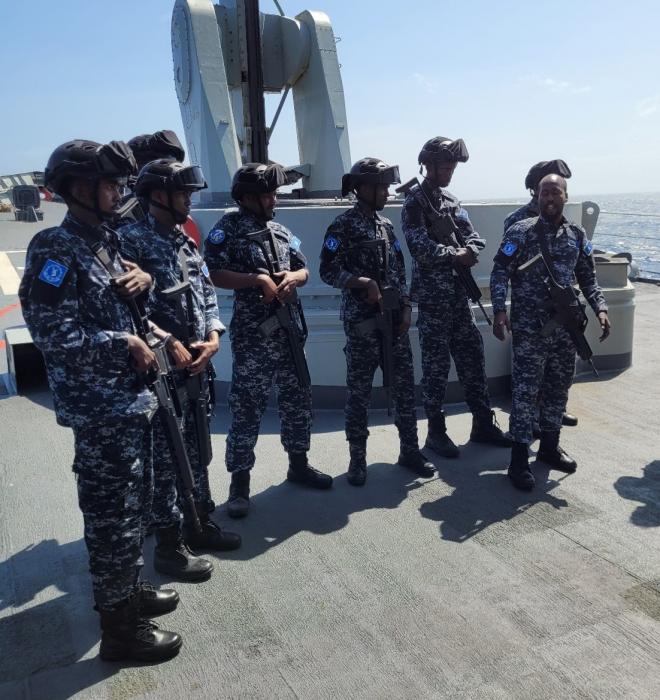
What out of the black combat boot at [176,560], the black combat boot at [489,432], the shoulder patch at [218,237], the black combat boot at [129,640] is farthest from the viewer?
the black combat boot at [489,432]

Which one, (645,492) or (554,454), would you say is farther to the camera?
(554,454)

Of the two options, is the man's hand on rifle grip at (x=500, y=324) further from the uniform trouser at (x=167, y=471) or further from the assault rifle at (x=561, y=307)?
the uniform trouser at (x=167, y=471)

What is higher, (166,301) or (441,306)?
(166,301)

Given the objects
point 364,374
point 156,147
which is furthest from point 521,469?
point 156,147

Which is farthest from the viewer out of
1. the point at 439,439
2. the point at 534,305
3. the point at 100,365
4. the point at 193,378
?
the point at 439,439

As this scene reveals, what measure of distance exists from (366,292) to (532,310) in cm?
94

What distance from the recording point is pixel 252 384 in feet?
11.3

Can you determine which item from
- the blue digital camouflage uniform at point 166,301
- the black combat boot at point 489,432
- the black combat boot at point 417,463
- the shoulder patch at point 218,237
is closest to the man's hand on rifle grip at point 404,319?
the black combat boot at point 417,463

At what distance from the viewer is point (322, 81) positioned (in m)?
6.19

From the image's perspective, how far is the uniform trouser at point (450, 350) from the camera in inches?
163

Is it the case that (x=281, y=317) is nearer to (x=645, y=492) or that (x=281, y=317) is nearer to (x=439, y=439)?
(x=439, y=439)

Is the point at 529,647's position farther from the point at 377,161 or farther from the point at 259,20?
the point at 259,20

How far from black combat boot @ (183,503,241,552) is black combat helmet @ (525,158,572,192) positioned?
318cm

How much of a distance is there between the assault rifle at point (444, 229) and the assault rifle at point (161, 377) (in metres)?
2.04
